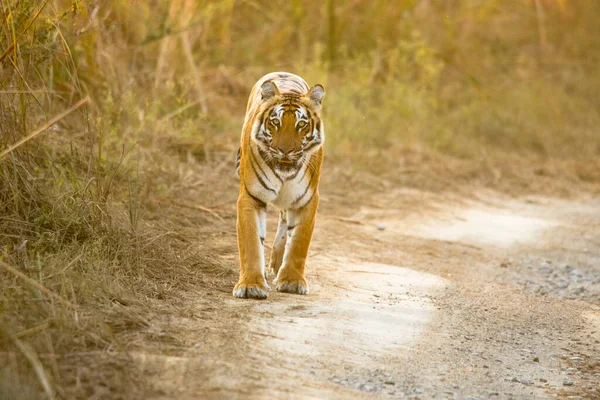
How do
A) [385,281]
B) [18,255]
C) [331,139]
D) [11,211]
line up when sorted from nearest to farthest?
1. [18,255]
2. [11,211]
3. [385,281]
4. [331,139]

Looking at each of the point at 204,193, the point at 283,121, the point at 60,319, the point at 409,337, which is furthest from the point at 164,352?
the point at 204,193

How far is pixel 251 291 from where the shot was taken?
192 inches

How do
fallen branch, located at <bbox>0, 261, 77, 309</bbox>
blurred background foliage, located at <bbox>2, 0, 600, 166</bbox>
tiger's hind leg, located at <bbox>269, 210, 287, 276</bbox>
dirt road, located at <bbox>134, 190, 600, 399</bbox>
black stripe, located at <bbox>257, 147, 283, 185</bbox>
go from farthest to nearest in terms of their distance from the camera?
blurred background foliage, located at <bbox>2, 0, 600, 166</bbox>, tiger's hind leg, located at <bbox>269, 210, 287, 276</bbox>, black stripe, located at <bbox>257, 147, 283, 185</bbox>, dirt road, located at <bbox>134, 190, 600, 399</bbox>, fallen branch, located at <bbox>0, 261, 77, 309</bbox>

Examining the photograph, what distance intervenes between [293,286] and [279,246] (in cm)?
63

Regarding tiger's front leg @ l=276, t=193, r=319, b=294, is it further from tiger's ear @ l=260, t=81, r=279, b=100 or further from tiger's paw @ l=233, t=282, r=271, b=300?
tiger's ear @ l=260, t=81, r=279, b=100

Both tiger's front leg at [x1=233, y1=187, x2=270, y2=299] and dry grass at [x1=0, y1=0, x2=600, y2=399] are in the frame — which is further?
tiger's front leg at [x1=233, y1=187, x2=270, y2=299]

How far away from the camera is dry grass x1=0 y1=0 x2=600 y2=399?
4086 mm

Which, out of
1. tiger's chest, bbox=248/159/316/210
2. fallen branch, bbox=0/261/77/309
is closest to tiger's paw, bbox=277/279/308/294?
tiger's chest, bbox=248/159/316/210

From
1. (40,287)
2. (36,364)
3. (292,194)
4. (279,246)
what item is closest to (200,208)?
(279,246)

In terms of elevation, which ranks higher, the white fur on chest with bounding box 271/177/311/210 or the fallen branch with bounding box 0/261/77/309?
the white fur on chest with bounding box 271/177/311/210

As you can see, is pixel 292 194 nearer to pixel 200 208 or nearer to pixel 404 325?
pixel 404 325

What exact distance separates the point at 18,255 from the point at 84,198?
2.20ft

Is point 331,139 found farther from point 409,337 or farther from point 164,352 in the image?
point 164,352

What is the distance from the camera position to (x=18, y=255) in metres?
4.51
